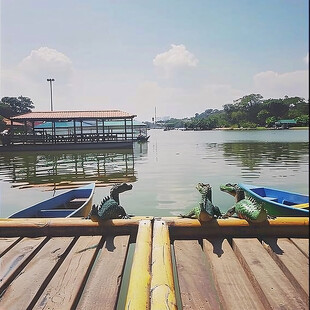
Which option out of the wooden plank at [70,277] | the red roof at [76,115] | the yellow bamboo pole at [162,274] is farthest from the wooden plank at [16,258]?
the red roof at [76,115]

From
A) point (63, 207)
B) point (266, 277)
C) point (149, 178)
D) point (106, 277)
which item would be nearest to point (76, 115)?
point (149, 178)

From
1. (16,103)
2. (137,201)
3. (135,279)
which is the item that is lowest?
(137,201)

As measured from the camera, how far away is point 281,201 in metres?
6.46

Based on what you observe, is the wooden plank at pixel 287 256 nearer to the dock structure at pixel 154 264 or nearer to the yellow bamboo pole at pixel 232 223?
the dock structure at pixel 154 264

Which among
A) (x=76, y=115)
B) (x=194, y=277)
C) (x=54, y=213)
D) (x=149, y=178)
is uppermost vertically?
(x=76, y=115)

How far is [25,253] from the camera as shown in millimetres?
2650

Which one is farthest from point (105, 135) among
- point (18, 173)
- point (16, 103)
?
point (16, 103)

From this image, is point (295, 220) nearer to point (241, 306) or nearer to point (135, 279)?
point (241, 306)

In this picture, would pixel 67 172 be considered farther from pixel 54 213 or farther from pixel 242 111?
pixel 242 111

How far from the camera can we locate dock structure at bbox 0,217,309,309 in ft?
6.46

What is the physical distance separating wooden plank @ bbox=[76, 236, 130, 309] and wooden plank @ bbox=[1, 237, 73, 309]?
1.08ft

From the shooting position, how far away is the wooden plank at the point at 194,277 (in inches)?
78.2

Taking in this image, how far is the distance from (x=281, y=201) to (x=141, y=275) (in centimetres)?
520

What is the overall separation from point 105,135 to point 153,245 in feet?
87.0
